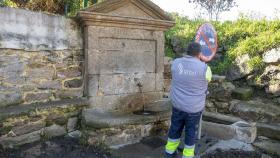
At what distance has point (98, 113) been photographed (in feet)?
15.5

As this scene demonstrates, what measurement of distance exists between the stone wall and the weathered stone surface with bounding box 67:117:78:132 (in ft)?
1.30

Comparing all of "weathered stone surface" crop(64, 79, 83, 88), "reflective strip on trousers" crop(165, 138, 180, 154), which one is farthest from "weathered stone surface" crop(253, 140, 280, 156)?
"weathered stone surface" crop(64, 79, 83, 88)

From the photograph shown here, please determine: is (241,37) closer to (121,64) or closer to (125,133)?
(121,64)

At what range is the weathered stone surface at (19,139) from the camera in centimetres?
398

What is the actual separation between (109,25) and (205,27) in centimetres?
160

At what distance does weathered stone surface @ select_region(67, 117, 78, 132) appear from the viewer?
15.5ft

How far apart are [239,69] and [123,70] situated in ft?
14.1

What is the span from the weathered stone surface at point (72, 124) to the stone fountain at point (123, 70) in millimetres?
238

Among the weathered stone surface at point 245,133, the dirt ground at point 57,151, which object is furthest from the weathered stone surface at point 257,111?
the dirt ground at point 57,151

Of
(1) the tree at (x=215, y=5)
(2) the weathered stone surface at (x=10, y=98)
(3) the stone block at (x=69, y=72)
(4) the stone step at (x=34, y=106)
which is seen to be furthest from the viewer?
(1) the tree at (x=215, y=5)

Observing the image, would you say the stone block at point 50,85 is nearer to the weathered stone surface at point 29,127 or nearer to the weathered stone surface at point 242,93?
the weathered stone surface at point 29,127

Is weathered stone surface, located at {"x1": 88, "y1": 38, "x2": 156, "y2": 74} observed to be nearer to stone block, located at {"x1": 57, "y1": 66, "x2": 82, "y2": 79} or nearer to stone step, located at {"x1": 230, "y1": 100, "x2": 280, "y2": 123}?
stone block, located at {"x1": 57, "y1": 66, "x2": 82, "y2": 79}

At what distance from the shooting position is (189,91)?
391cm

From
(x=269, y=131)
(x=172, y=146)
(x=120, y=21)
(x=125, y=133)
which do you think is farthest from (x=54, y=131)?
(x=269, y=131)
